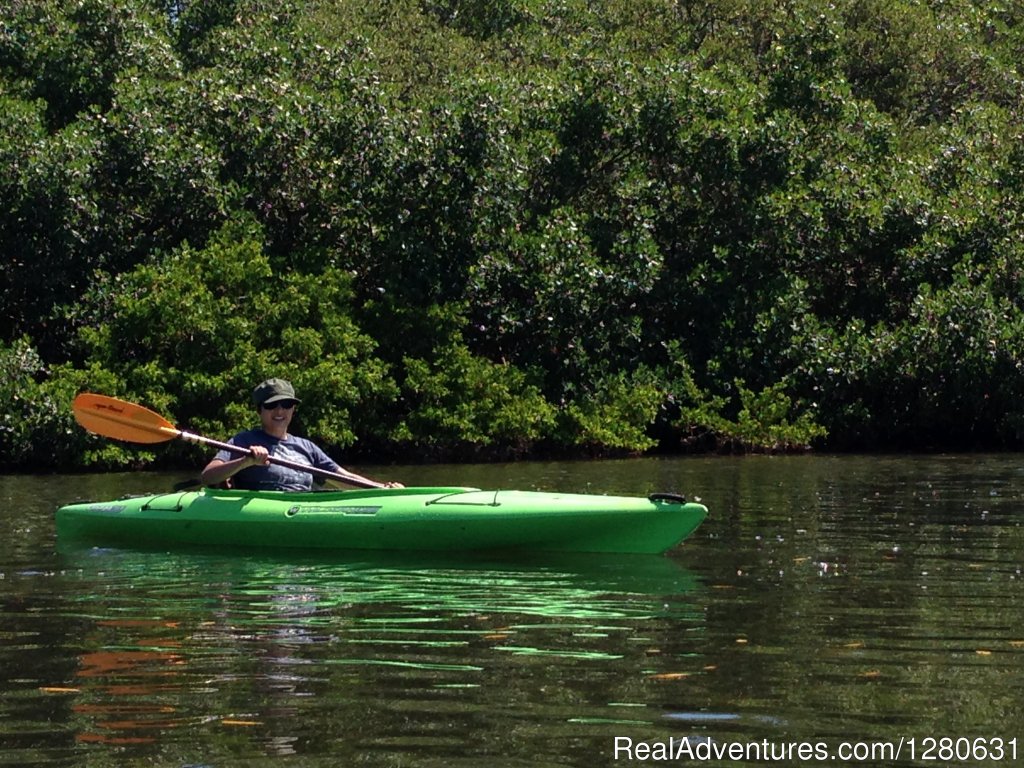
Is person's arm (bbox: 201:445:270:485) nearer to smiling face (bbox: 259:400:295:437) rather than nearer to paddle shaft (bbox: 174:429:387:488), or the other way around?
paddle shaft (bbox: 174:429:387:488)

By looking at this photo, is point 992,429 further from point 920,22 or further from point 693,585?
point 693,585

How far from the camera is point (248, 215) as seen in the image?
72.5 feet

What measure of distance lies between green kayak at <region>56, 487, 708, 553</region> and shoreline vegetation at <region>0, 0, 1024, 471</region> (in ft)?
27.0

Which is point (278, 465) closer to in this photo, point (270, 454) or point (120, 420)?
point (270, 454)

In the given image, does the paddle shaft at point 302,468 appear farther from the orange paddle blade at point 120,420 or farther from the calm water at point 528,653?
the orange paddle blade at point 120,420

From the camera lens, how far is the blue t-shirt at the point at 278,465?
463 inches

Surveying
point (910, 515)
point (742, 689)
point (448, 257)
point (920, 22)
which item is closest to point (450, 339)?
point (448, 257)

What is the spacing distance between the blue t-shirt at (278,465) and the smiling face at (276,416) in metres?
0.07

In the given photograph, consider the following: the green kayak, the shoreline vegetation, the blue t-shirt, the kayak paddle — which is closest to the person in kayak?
the blue t-shirt

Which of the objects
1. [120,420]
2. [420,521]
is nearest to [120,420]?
[120,420]

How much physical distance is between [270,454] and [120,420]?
85.8 inches

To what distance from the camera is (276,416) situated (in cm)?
1161

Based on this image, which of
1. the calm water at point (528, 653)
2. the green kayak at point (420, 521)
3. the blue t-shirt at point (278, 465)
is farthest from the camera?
the blue t-shirt at point (278, 465)

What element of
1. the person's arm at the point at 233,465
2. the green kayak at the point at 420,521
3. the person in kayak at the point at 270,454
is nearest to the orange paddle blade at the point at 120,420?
the green kayak at the point at 420,521
